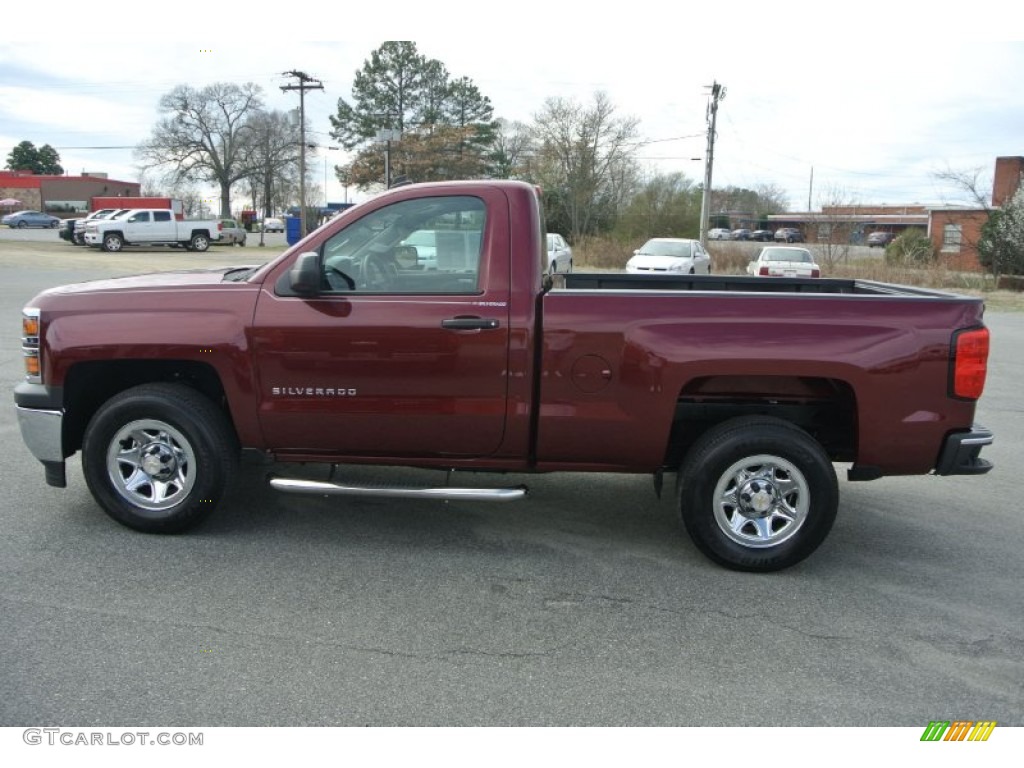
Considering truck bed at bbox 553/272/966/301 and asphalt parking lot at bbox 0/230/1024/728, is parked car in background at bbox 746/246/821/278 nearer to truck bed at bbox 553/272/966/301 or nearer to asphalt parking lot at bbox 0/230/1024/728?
truck bed at bbox 553/272/966/301

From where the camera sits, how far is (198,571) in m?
4.25

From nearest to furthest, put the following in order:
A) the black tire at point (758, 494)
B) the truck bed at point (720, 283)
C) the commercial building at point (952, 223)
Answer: the black tire at point (758, 494)
the truck bed at point (720, 283)
the commercial building at point (952, 223)

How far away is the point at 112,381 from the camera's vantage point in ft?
16.0

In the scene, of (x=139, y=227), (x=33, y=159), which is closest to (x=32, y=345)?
(x=139, y=227)

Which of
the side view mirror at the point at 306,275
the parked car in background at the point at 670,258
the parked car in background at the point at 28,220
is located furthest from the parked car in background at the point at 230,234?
the side view mirror at the point at 306,275

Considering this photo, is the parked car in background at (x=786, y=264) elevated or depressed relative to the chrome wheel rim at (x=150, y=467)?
elevated

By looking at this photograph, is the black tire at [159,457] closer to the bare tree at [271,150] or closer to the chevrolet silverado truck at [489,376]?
the chevrolet silverado truck at [489,376]

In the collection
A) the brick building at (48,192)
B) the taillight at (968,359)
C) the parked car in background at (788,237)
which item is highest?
the brick building at (48,192)

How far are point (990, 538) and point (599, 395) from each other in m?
2.65

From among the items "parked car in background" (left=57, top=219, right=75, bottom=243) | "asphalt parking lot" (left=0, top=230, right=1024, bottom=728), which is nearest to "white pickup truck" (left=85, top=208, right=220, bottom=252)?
"parked car in background" (left=57, top=219, right=75, bottom=243)

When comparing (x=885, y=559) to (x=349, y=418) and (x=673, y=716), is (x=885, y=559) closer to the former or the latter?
(x=673, y=716)

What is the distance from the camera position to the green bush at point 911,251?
37.9 meters

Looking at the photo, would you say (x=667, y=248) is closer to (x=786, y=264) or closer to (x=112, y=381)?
(x=786, y=264)

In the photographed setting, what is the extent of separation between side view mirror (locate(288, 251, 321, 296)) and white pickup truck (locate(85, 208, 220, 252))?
136 ft
